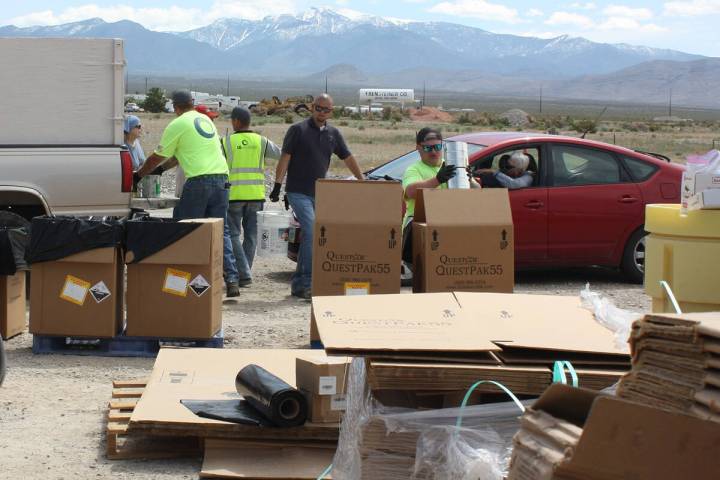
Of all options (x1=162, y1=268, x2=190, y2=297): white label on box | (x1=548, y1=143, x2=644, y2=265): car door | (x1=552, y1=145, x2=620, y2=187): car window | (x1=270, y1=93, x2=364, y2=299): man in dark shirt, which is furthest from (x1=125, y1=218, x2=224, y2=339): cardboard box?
(x1=552, y1=145, x2=620, y2=187): car window

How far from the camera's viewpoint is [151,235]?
26.0 feet

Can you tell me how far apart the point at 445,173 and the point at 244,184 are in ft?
10.4

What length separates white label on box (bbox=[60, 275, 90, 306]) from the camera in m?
7.95

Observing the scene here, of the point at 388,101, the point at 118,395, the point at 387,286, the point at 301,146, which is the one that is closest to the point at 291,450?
the point at 118,395

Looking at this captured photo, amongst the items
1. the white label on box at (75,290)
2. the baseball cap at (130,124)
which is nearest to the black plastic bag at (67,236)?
the white label on box at (75,290)

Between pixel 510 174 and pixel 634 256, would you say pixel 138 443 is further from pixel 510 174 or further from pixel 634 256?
pixel 634 256

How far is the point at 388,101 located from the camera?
113 m

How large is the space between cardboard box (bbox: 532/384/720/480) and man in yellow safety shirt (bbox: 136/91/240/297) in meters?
7.36

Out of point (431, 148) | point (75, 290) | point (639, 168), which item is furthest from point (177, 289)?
point (639, 168)

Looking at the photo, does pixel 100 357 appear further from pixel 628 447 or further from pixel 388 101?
pixel 388 101

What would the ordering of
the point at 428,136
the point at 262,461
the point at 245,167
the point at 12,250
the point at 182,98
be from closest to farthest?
the point at 262,461 → the point at 12,250 → the point at 428,136 → the point at 182,98 → the point at 245,167

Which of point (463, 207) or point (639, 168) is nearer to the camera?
point (463, 207)

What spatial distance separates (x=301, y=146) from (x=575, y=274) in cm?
375

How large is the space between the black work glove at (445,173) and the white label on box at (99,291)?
8.62 ft
